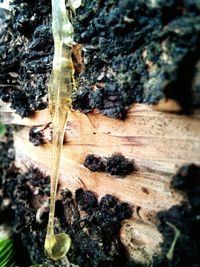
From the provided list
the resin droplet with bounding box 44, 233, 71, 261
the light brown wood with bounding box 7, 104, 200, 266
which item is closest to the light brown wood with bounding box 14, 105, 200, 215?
the light brown wood with bounding box 7, 104, 200, 266

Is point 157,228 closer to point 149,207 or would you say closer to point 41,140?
point 149,207

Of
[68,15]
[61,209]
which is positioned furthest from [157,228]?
[68,15]

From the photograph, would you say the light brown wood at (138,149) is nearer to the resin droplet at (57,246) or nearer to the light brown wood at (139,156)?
the light brown wood at (139,156)

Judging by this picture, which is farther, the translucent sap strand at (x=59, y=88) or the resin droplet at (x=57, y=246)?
the resin droplet at (x=57, y=246)

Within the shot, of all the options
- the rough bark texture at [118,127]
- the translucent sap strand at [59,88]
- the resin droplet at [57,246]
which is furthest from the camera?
the resin droplet at [57,246]

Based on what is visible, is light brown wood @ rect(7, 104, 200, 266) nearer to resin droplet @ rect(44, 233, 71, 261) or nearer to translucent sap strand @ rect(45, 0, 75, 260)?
→ translucent sap strand @ rect(45, 0, 75, 260)

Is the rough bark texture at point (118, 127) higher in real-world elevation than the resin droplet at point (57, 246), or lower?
higher

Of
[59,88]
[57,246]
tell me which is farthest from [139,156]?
[57,246]

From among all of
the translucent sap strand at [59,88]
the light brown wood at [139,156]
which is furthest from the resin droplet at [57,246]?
the light brown wood at [139,156]
